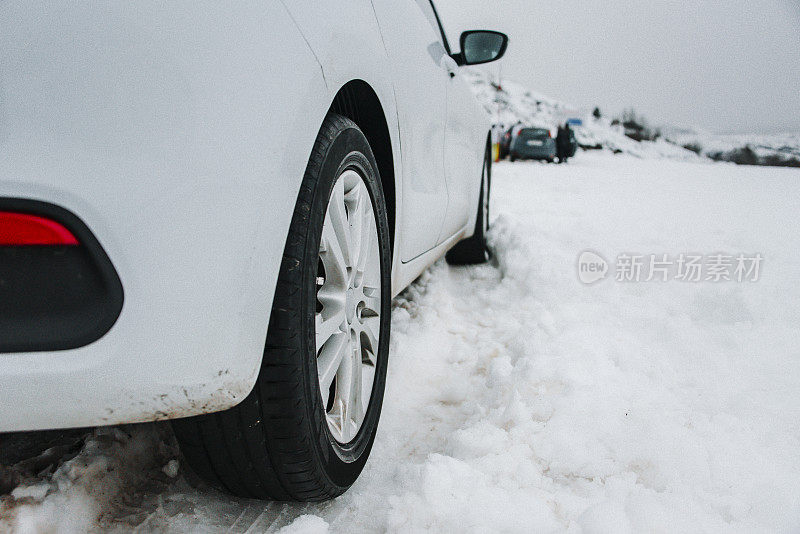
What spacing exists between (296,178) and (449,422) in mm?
1136

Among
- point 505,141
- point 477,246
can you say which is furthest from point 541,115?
point 477,246

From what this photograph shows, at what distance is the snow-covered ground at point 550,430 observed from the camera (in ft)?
4.19

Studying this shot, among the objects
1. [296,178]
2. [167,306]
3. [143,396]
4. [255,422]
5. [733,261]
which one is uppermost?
[296,178]

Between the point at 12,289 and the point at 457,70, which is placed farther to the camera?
the point at 457,70

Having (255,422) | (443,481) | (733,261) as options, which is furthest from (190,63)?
(733,261)

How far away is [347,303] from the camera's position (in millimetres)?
1375

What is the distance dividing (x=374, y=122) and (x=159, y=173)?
0.85 m

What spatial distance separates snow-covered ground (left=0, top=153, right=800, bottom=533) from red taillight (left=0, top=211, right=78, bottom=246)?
0.68 metres

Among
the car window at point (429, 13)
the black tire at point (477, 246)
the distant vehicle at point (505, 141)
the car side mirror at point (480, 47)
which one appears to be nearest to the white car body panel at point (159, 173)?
the car window at point (429, 13)

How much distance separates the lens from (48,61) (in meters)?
0.74

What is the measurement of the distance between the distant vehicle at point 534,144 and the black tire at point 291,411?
58.5 feet

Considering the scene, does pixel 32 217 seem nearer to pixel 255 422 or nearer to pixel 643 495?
pixel 255 422

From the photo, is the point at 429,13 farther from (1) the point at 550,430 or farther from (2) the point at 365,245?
(1) the point at 550,430

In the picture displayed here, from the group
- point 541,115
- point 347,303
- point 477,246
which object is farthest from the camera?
point 541,115
